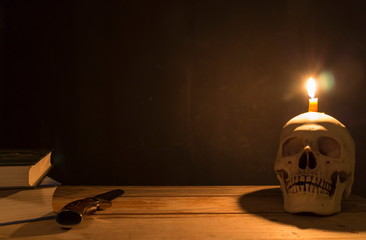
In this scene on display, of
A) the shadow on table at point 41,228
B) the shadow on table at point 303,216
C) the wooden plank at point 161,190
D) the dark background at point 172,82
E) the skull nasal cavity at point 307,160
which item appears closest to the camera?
the shadow on table at point 41,228

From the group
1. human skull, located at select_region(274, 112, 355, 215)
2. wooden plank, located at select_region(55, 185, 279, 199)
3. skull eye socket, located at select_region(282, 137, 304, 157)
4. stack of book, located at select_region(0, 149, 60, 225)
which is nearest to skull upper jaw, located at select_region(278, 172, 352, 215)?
human skull, located at select_region(274, 112, 355, 215)

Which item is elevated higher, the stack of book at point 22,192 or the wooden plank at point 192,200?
the stack of book at point 22,192

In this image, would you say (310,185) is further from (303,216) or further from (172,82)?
(172,82)

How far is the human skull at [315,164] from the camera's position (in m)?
1.11

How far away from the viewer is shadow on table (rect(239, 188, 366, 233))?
1029 mm

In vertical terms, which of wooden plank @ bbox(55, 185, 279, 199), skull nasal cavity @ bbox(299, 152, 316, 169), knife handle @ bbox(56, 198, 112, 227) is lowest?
wooden plank @ bbox(55, 185, 279, 199)

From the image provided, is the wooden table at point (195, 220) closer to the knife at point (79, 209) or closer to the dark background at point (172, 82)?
the knife at point (79, 209)

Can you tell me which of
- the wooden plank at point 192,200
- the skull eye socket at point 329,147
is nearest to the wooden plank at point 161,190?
the wooden plank at point 192,200

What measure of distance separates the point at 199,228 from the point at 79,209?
0.98 feet

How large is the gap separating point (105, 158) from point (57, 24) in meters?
0.52

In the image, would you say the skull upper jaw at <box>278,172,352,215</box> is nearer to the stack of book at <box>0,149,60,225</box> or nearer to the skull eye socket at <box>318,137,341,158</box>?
the skull eye socket at <box>318,137,341,158</box>

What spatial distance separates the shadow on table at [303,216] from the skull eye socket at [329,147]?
173 mm

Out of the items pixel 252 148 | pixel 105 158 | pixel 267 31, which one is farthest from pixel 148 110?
pixel 267 31

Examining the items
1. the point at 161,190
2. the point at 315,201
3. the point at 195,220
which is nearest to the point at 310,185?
the point at 315,201
